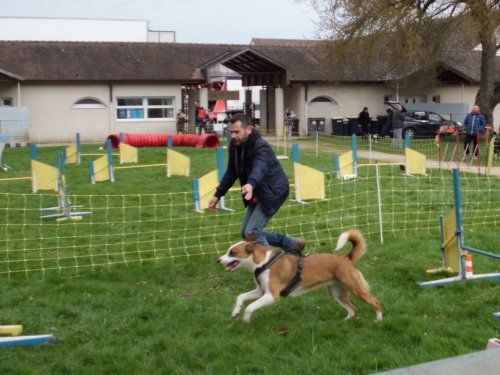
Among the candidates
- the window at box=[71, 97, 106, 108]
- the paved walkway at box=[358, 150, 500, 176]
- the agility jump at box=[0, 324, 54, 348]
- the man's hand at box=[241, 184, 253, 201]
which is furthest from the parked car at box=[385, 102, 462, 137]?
the agility jump at box=[0, 324, 54, 348]

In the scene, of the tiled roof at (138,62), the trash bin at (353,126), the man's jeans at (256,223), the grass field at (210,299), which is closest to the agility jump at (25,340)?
the grass field at (210,299)

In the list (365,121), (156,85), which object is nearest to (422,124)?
(365,121)

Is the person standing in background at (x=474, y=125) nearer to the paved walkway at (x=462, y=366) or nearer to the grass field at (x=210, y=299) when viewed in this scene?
the grass field at (x=210, y=299)

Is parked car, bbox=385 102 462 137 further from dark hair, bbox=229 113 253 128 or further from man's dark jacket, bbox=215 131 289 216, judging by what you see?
dark hair, bbox=229 113 253 128

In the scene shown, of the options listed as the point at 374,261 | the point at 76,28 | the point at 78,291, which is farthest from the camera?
the point at 76,28

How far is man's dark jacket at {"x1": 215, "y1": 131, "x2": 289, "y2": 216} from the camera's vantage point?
6656mm

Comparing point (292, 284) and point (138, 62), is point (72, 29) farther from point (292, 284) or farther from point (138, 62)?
point (292, 284)

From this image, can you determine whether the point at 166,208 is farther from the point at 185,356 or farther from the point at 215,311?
the point at 185,356

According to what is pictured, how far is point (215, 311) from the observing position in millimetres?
6523

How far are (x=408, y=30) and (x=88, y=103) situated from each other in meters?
15.4

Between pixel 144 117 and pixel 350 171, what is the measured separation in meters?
19.7

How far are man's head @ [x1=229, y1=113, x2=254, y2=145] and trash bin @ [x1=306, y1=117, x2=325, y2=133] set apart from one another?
2857cm

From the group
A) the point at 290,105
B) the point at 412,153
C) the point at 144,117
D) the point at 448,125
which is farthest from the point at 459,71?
the point at 412,153

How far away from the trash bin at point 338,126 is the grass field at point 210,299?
2207 centimetres
